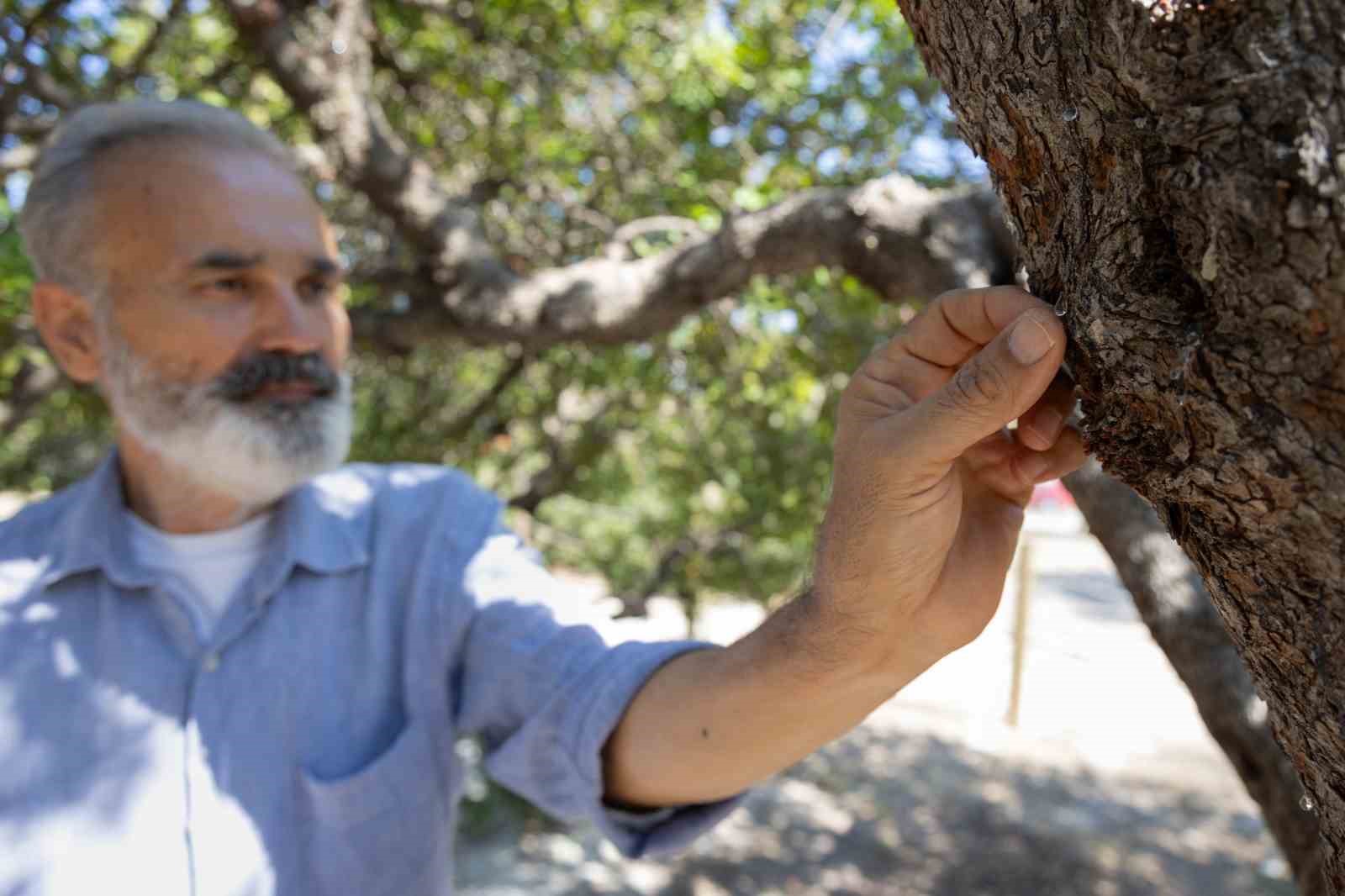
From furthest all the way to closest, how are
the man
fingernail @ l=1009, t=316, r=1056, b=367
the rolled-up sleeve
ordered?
1. the rolled-up sleeve
2. the man
3. fingernail @ l=1009, t=316, r=1056, b=367

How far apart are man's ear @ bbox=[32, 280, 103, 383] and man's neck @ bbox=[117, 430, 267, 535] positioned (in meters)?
0.21

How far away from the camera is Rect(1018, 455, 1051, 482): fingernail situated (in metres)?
1.05

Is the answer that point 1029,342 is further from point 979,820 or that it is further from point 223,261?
point 979,820

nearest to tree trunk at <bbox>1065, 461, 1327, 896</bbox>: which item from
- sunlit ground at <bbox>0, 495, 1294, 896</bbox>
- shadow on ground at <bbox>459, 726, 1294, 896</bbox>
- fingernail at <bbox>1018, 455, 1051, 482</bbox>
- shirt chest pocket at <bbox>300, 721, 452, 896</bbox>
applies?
fingernail at <bbox>1018, 455, 1051, 482</bbox>

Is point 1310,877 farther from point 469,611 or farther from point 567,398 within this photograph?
point 567,398

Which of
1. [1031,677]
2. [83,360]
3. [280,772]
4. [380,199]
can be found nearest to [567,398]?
[380,199]

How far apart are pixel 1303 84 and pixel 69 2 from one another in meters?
5.09

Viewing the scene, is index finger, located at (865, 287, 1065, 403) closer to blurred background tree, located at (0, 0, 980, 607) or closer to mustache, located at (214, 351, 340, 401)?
mustache, located at (214, 351, 340, 401)

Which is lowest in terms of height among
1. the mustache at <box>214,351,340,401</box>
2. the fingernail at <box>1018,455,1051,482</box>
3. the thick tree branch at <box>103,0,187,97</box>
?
the mustache at <box>214,351,340,401</box>

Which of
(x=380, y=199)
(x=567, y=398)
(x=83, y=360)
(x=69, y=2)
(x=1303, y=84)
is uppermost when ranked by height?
(x=69, y=2)

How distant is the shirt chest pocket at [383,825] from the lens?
1631mm

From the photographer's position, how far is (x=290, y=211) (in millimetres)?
1980

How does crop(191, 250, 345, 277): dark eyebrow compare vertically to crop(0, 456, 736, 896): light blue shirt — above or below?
above

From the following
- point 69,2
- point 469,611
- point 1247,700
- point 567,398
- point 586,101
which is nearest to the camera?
point 469,611
